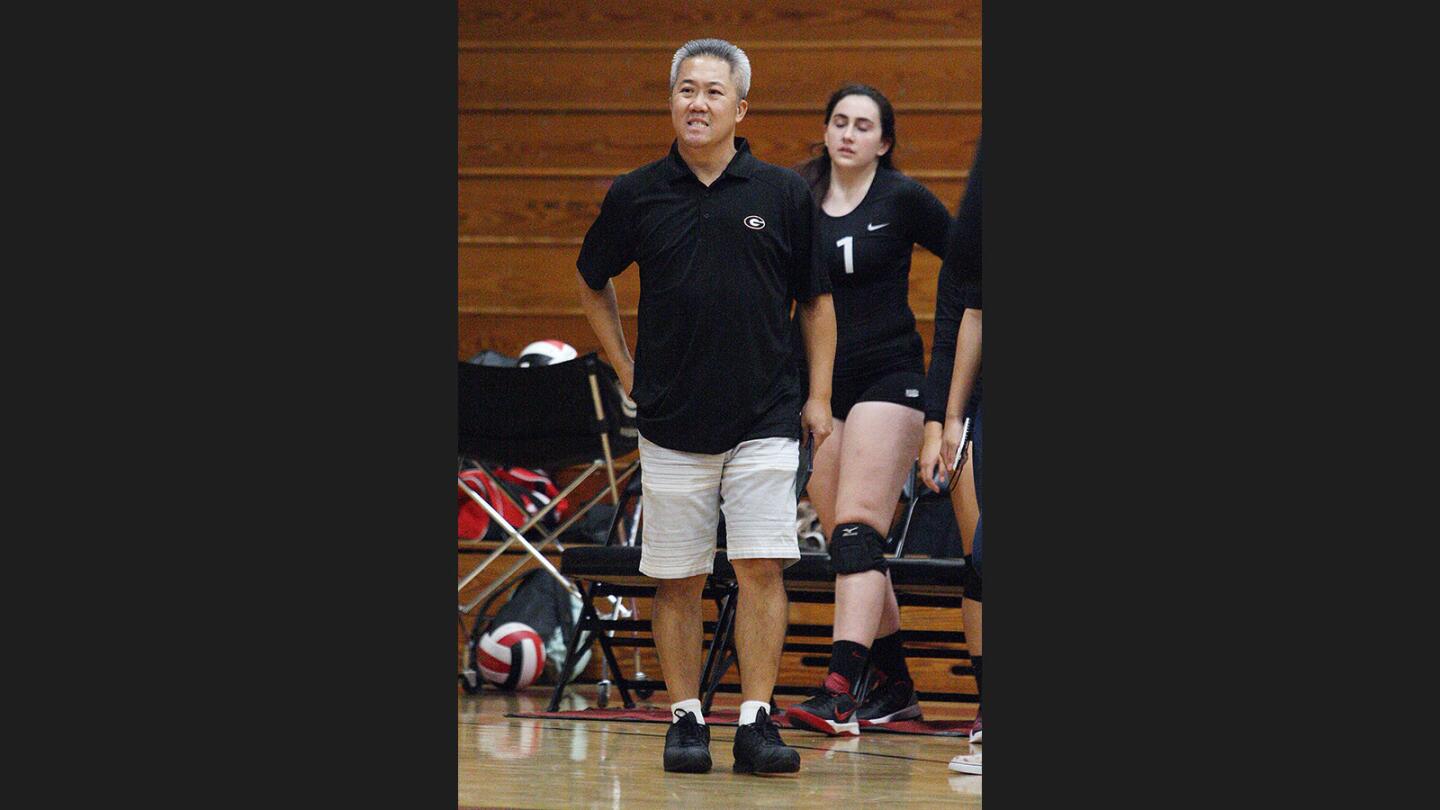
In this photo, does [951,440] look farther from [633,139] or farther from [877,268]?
[633,139]

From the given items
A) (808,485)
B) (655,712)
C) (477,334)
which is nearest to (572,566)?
(655,712)

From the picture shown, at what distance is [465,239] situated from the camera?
6363 mm

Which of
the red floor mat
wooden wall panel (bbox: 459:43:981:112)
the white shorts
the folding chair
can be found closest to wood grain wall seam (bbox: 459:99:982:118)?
wooden wall panel (bbox: 459:43:981:112)

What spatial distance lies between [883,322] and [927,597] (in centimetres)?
85

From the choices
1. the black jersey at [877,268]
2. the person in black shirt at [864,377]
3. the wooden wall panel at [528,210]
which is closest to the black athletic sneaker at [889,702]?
the person in black shirt at [864,377]

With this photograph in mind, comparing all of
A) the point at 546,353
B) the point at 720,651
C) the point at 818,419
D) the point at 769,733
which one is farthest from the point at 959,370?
the point at 546,353

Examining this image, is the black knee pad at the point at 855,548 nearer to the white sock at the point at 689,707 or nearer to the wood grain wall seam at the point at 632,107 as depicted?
the white sock at the point at 689,707

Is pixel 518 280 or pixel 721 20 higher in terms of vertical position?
pixel 721 20

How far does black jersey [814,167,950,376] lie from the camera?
12.3 ft

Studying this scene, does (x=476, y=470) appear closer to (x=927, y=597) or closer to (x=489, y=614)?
(x=489, y=614)

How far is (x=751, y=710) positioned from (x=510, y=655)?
6.51 feet

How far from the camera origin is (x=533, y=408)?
5.15 metres

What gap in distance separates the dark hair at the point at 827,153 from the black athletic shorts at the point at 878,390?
447 mm

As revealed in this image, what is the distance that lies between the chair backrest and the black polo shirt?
197cm
